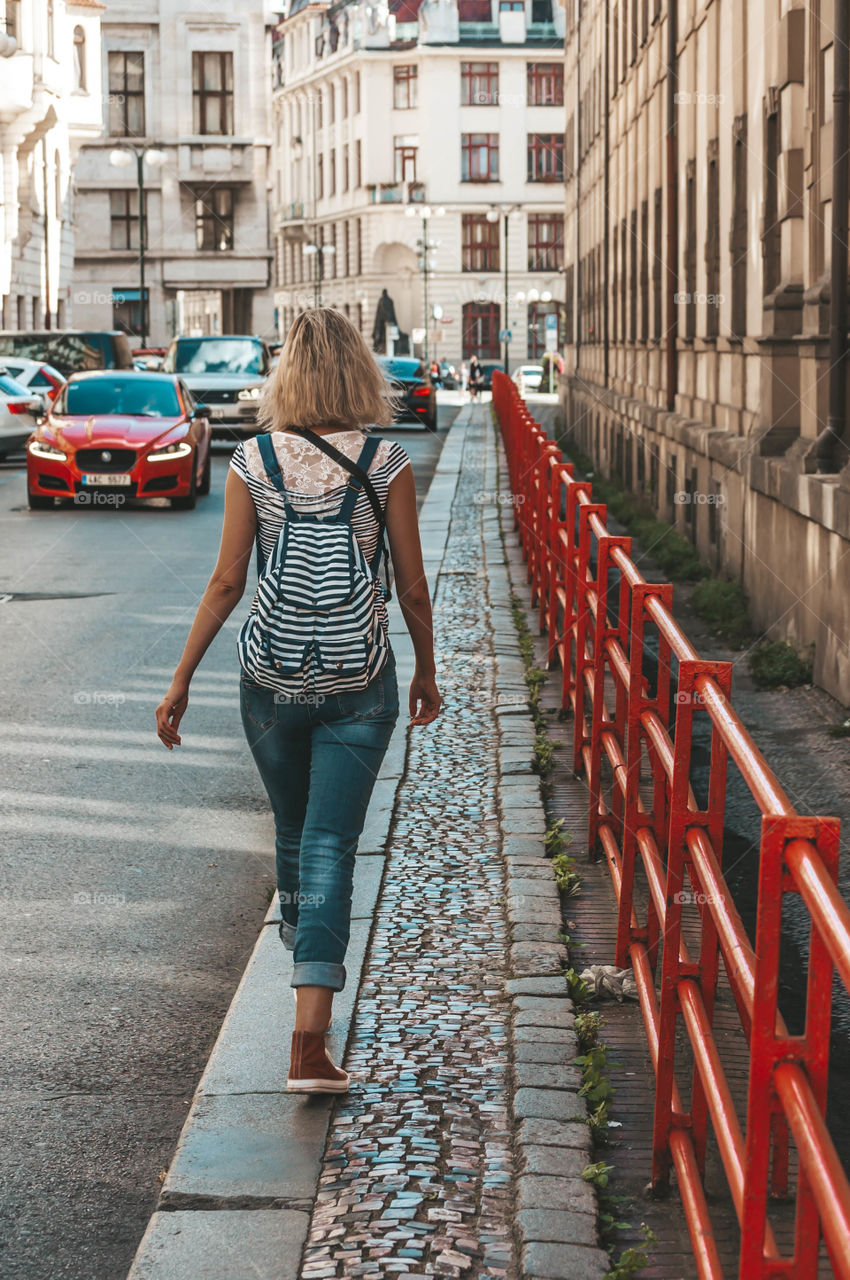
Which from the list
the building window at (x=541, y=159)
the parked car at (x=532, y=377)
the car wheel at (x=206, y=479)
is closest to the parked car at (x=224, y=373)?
the car wheel at (x=206, y=479)

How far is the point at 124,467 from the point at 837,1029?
59.7 feet

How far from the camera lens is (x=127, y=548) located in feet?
60.6

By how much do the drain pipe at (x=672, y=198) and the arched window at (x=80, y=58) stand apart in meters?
46.6

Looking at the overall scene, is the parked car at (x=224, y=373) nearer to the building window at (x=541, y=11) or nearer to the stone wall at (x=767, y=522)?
the stone wall at (x=767, y=522)

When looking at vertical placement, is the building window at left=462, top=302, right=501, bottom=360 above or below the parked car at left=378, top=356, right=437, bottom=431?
above

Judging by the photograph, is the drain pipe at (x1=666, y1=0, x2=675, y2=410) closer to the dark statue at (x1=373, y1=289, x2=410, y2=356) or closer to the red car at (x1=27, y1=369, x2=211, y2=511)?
the red car at (x1=27, y1=369, x2=211, y2=511)

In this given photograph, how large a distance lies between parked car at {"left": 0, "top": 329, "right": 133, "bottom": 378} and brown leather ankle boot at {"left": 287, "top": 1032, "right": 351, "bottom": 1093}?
113ft

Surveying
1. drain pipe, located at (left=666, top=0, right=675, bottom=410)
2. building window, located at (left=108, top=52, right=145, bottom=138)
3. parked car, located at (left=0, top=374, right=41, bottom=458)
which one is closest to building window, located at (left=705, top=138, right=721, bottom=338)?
drain pipe, located at (left=666, top=0, right=675, bottom=410)

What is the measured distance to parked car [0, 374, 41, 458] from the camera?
31344 millimetres

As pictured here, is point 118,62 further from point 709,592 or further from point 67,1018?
point 67,1018

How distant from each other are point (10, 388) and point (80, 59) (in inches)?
1509

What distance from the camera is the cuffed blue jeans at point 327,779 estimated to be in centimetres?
452

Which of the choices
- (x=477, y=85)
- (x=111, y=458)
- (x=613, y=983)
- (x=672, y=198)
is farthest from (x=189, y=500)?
(x=477, y=85)

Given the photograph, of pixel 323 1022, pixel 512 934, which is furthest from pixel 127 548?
pixel 323 1022
